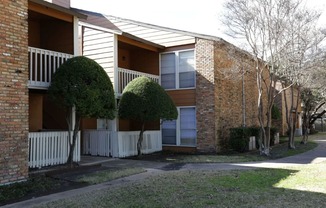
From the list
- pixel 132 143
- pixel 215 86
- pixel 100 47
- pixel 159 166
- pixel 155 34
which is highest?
pixel 155 34

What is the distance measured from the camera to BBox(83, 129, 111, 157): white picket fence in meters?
14.1

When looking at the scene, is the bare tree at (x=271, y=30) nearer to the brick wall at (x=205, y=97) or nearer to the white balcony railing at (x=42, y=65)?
the brick wall at (x=205, y=97)

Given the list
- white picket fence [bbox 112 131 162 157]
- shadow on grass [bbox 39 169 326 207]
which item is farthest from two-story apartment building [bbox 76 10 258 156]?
shadow on grass [bbox 39 169 326 207]

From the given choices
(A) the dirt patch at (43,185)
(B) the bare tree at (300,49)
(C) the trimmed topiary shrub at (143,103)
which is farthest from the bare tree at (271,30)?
(A) the dirt patch at (43,185)

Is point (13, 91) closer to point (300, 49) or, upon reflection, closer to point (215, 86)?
point (215, 86)

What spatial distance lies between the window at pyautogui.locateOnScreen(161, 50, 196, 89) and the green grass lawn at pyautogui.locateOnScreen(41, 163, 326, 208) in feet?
23.8

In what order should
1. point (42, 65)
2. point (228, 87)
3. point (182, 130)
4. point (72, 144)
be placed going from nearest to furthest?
point (72, 144) < point (42, 65) < point (182, 130) < point (228, 87)

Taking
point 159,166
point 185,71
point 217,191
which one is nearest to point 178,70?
point 185,71

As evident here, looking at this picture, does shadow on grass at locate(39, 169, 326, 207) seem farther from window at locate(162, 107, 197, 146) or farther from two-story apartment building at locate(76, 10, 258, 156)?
window at locate(162, 107, 197, 146)

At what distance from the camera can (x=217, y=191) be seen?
7.35 meters

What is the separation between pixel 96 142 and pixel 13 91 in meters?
6.60

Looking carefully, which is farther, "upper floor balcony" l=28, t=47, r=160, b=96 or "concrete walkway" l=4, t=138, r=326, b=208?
"upper floor balcony" l=28, t=47, r=160, b=96

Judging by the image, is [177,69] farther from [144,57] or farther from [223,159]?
[223,159]

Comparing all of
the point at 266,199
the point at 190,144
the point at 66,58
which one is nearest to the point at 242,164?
the point at 190,144
